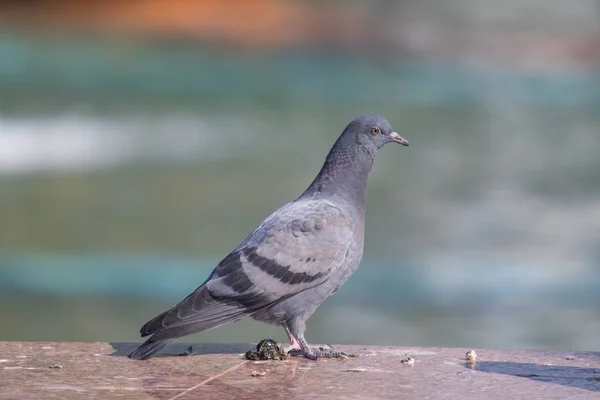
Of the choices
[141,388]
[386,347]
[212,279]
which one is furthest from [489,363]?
[141,388]

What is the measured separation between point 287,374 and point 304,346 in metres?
0.88

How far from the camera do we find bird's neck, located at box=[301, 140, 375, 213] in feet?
30.0

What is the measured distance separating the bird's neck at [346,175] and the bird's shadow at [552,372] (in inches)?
80.6

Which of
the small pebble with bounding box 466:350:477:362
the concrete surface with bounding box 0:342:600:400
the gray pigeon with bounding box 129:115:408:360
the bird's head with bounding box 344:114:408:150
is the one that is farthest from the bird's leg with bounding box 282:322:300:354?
the bird's head with bounding box 344:114:408:150

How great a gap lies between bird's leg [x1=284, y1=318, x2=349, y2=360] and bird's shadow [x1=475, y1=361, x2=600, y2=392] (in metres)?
1.34

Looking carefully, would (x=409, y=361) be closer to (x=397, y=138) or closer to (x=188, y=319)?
(x=188, y=319)

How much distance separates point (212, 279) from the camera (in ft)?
28.2

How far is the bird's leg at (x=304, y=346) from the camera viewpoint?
28.0 ft

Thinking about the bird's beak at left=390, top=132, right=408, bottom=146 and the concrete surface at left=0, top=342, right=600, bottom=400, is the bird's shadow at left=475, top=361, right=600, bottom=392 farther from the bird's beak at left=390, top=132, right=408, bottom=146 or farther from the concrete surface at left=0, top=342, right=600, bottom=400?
the bird's beak at left=390, top=132, right=408, bottom=146

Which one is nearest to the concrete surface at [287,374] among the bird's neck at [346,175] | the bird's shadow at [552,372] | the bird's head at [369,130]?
the bird's shadow at [552,372]

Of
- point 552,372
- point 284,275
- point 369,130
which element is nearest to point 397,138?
point 369,130

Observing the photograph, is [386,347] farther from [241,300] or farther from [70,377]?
[70,377]

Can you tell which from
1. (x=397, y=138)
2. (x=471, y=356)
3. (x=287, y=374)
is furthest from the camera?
(x=397, y=138)

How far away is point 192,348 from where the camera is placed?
902cm
